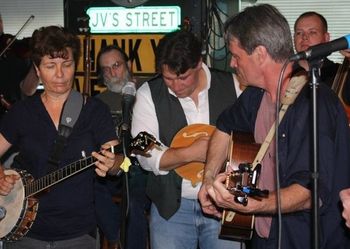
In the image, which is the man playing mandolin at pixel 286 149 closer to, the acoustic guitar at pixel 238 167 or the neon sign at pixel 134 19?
the acoustic guitar at pixel 238 167

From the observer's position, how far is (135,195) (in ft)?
17.9

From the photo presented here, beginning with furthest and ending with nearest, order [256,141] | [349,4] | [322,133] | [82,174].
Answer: [349,4], [82,174], [256,141], [322,133]

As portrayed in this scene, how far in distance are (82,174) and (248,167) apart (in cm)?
110

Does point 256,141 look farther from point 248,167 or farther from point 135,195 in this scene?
point 135,195

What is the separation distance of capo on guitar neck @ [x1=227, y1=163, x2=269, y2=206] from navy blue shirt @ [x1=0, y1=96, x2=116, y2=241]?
3.04 feet

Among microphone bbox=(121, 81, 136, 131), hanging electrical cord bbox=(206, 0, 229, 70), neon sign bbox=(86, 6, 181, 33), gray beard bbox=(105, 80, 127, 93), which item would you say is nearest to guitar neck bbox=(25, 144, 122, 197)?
microphone bbox=(121, 81, 136, 131)

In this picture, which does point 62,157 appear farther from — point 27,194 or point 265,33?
point 265,33

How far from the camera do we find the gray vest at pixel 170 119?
407 cm

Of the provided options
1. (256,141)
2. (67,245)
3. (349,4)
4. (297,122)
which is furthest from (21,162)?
(349,4)

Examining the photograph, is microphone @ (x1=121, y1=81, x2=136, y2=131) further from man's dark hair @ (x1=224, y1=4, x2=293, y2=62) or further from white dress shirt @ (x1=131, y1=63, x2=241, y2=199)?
white dress shirt @ (x1=131, y1=63, x2=241, y2=199)

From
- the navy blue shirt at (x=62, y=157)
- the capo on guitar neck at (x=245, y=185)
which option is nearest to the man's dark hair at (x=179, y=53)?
the navy blue shirt at (x=62, y=157)

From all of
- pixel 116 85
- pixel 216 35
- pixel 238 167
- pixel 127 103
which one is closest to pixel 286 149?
pixel 238 167

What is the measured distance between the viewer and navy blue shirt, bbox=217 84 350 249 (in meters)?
2.90

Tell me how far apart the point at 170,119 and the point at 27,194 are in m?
0.96
